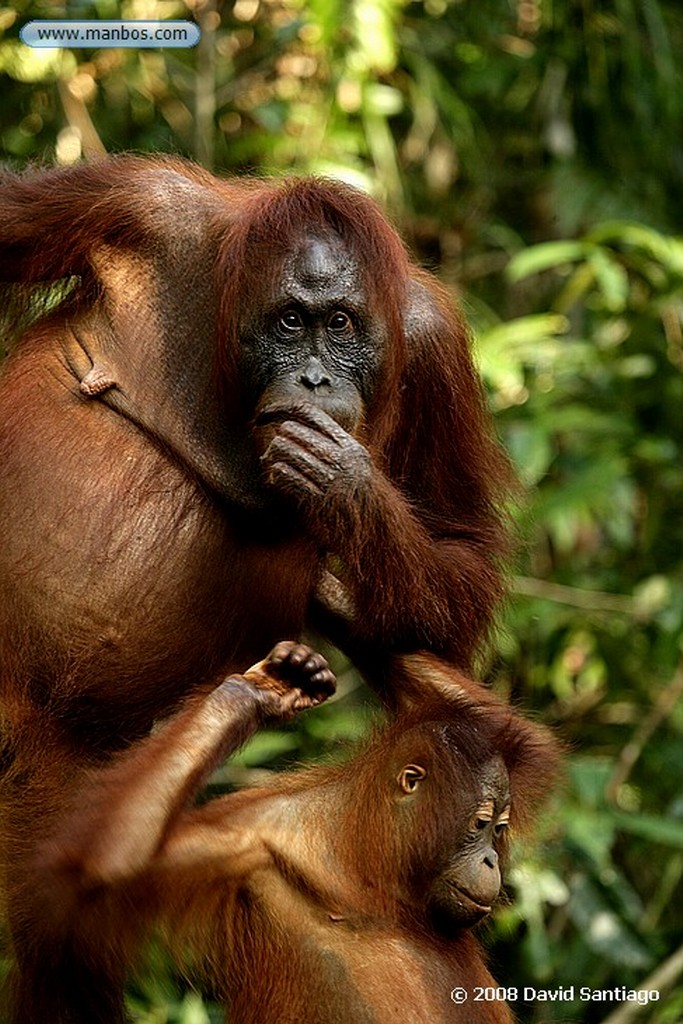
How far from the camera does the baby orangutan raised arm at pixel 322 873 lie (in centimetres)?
225

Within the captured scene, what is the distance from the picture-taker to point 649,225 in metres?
4.91

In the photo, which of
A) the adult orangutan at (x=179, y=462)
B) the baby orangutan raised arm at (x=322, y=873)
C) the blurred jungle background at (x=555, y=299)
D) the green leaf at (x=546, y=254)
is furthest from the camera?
the green leaf at (x=546, y=254)

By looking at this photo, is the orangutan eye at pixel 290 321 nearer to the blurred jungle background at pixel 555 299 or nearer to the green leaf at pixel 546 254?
the blurred jungle background at pixel 555 299

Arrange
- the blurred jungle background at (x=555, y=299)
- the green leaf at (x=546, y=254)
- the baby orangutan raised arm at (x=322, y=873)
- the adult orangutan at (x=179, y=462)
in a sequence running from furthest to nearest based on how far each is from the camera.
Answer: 1. the green leaf at (x=546, y=254)
2. the blurred jungle background at (x=555, y=299)
3. the adult orangutan at (x=179, y=462)
4. the baby orangutan raised arm at (x=322, y=873)

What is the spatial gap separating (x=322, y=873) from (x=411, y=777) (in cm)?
20

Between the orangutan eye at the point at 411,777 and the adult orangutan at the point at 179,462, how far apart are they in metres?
0.22

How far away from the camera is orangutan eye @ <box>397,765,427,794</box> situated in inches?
96.3

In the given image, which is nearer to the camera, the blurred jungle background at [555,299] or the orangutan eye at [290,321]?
the orangutan eye at [290,321]

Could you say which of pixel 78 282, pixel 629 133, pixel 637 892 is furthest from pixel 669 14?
pixel 78 282

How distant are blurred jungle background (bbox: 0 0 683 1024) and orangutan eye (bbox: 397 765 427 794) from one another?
0.85 metres

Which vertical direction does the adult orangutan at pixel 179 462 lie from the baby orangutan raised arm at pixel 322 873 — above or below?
above

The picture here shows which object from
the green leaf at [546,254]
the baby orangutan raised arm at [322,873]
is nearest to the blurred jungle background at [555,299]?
the green leaf at [546,254]

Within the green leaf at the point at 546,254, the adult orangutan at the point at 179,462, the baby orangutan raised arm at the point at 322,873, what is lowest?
the baby orangutan raised arm at the point at 322,873

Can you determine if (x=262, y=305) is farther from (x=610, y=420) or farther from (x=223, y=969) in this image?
(x=610, y=420)
